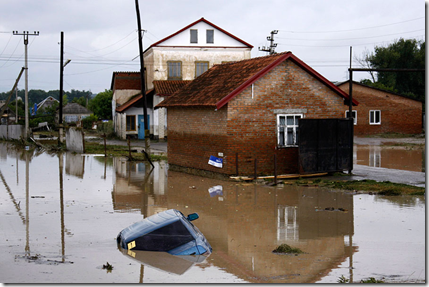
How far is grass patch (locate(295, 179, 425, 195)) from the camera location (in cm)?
1623

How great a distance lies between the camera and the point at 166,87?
43688 mm

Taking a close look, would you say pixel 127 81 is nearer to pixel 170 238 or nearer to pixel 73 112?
pixel 170 238

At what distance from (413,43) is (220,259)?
5820 centimetres

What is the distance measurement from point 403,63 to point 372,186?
4655 cm

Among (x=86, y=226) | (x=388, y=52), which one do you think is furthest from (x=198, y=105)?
(x=388, y=52)

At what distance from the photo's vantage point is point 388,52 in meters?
61.2

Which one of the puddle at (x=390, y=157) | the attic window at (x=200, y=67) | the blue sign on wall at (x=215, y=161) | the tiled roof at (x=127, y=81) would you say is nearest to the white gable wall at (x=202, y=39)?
the attic window at (x=200, y=67)

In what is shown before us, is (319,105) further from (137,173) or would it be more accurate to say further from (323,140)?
(137,173)

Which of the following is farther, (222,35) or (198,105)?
(222,35)

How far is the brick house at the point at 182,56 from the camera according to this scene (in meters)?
46.6

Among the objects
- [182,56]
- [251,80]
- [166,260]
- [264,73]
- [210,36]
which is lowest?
[166,260]

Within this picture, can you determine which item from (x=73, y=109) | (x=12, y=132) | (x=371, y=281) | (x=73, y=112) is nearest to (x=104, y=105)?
(x=73, y=112)

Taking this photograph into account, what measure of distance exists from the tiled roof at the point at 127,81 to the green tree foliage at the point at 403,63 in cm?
2750

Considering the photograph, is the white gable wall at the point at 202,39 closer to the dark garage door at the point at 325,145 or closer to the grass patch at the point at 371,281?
the dark garage door at the point at 325,145
